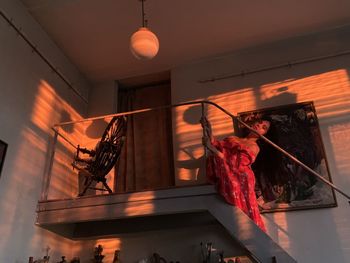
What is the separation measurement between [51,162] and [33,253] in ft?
3.24

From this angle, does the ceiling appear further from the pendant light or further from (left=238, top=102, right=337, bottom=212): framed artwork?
the pendant light

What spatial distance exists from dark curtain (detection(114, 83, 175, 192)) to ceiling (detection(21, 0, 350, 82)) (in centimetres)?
72

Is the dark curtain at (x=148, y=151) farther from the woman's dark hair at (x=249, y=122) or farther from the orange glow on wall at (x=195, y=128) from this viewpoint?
the woman's dark hair at (x=249, y=122)

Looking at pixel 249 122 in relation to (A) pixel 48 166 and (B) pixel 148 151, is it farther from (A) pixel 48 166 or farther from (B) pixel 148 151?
(A) pixel 48 166

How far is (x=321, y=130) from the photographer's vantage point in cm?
425

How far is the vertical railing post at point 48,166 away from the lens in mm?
4016

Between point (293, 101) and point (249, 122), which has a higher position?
point (293, 101)

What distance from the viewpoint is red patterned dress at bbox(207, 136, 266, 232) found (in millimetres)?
3358

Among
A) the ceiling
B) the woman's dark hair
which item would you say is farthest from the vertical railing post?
the woman's dark hair

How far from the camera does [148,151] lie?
16.4ft

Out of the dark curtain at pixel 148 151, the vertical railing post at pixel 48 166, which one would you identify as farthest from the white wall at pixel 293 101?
the vertical railing post at pixel 48 166

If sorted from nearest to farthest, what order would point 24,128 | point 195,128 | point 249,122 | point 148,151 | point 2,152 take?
point 2,152
point 24,128
point 249,122
point 195,128
point 148,151

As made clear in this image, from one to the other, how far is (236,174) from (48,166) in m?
2.15

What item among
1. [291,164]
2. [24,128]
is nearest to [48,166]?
[24,128]
